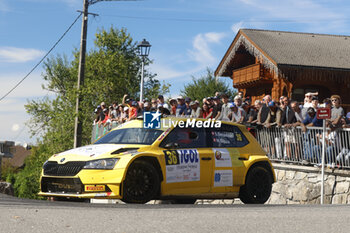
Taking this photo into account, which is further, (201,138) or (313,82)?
(313,82)

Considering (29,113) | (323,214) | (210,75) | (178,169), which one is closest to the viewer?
(323,214)

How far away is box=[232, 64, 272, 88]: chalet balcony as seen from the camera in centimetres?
3509

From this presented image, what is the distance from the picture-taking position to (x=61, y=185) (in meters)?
10.3

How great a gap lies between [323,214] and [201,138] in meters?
3.41

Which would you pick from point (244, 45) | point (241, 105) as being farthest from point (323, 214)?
point (244, 45)

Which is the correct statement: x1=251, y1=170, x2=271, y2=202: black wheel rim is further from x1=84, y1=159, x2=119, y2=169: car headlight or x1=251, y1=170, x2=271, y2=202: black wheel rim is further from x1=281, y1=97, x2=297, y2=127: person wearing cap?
x1=281, y1=97, x2=297, y2=127: person wearing cap

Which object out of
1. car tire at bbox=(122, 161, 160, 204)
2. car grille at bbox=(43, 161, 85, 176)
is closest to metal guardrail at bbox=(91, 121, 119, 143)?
car grille at bbox=(43, 161, 85, 176)

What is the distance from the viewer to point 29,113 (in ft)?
196

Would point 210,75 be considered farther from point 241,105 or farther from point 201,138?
point 201,138

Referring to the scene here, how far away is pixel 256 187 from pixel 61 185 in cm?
392

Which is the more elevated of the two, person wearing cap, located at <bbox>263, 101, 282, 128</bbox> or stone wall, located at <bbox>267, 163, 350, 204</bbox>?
A: person wearing cap, located at <bbox>263, 101, 282, 128</bbox>

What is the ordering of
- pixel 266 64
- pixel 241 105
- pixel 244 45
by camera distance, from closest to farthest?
pixel 241 105
pixel 266 64
pixel 244 45

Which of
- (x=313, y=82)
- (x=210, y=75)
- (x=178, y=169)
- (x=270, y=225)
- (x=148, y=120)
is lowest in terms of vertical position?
(x=270, y=225)

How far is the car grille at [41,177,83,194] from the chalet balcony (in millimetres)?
25549
